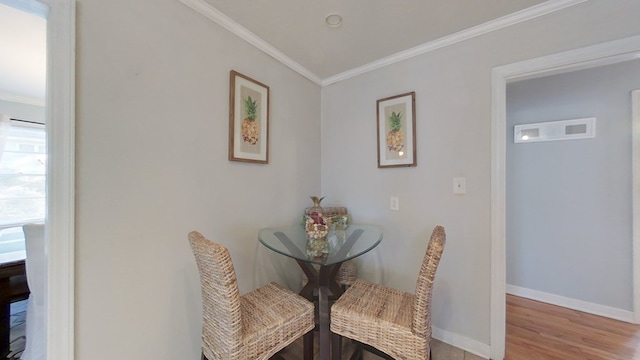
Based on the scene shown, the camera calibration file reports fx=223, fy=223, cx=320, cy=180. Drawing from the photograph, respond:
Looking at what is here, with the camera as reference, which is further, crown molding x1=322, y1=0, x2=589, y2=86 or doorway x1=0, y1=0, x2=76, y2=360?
crown molding x1=322, y1=0, x2=589, y2=86

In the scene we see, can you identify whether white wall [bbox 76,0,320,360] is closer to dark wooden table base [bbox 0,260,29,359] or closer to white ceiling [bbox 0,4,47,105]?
white ceiling [bbox 0,4,47,105]

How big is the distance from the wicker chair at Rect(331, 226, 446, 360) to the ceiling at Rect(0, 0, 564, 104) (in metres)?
1.43

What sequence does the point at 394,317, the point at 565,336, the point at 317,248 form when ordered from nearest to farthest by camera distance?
the point at 394,317, the point at 317,248, the point at 565,336

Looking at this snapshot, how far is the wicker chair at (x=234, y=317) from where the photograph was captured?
97 centimetres

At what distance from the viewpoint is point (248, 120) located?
172cm

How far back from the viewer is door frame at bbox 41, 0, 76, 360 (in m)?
0.92

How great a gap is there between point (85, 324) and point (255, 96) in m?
1.61

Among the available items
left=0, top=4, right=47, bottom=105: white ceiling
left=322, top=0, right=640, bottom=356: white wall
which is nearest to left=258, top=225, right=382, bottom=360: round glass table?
left=322, top=0, right=640, bottom=356: white wall

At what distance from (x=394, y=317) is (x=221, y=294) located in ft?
2.85

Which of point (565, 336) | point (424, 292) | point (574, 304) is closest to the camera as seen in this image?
point (424, 292)

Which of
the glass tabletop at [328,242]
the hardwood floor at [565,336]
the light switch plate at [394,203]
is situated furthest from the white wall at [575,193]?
the glass tabletop at [328,242]

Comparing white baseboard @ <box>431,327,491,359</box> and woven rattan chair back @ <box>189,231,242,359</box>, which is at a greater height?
woven rattan chair back @ <box>189,231,242,359</box>

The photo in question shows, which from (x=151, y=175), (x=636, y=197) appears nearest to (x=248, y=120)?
(x=151, y=175)

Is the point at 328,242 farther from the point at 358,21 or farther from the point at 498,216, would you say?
the point at 358,21
